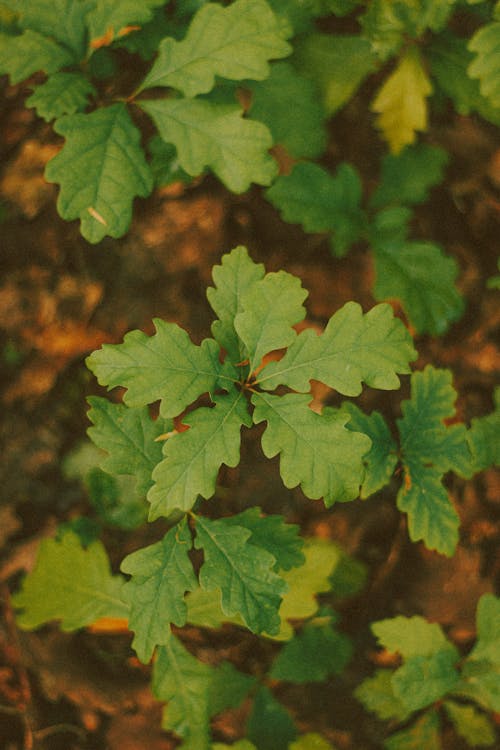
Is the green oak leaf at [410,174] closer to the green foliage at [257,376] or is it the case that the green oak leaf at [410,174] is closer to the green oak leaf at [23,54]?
the green foliage at [257,376]

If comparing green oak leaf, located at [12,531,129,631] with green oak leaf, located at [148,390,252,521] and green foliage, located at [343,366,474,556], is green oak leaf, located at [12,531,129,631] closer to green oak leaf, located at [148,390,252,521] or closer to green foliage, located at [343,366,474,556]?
green oak leaf, located at [148,390,252,521]

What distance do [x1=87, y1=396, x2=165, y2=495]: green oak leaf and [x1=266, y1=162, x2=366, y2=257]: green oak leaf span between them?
3.20 feet

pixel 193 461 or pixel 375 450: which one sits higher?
pixel 193 461

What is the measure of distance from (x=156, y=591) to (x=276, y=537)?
0.40 meters

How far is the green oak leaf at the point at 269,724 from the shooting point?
2.28 m

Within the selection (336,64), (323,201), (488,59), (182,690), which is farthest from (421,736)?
(336,64)

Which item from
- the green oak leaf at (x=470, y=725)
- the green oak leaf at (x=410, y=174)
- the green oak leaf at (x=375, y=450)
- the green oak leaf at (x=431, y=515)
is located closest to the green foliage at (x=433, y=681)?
the green oak leaf at (x=470, y=725)

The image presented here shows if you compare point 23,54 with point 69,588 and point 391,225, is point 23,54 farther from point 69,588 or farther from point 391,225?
point 69,588

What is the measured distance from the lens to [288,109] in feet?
7.63

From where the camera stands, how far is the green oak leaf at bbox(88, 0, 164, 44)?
1.95 m

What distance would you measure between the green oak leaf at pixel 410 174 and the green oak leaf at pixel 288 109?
0.34 meters

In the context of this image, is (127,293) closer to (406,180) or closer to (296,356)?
(296,356)

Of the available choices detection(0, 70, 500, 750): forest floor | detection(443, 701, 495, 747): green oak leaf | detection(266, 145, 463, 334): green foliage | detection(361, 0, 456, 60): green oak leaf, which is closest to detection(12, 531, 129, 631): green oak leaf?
detection(0, 70, 500, 750): forest floor

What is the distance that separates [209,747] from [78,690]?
1.79 ft
